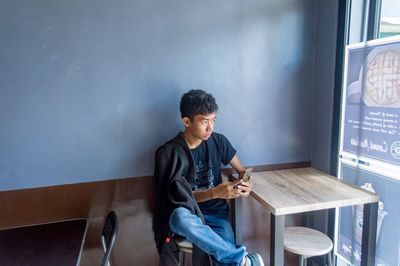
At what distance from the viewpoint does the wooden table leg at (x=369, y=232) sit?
4.80ft

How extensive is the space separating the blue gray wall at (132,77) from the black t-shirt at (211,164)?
14 centimetres

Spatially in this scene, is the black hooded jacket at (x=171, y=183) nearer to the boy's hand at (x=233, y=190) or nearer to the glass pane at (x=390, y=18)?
the boy's hand at (x=233, y=190)

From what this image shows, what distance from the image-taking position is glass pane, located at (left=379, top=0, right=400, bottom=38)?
4.81ft

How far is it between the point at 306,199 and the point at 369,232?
401 millimetres

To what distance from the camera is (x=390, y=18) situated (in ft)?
4.97

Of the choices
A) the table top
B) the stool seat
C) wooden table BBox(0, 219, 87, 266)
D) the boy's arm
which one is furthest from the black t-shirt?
wooden table BBox(0, 219, 87, 266)

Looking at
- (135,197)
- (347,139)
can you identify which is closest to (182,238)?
(135,197)

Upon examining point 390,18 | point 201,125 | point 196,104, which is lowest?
point 201,125

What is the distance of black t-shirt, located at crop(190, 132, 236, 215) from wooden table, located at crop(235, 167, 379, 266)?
20 cm

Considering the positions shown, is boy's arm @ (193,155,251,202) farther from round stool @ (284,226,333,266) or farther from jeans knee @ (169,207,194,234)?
round stool @ (284,226,333,266)

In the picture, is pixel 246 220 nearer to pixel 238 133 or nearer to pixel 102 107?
pixel 238 133

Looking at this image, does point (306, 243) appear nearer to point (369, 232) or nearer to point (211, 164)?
point (369, 232)

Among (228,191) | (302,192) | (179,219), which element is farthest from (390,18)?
(179,219)

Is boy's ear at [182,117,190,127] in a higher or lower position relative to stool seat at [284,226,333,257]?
higher
